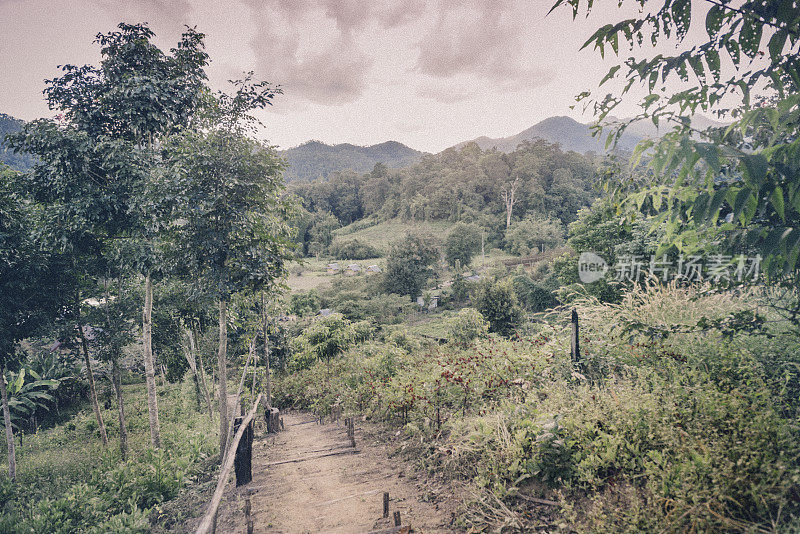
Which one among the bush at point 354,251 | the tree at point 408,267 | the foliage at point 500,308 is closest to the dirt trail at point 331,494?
the foliage at point 500,308

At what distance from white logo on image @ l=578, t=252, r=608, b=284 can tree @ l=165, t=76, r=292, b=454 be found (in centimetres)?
1552

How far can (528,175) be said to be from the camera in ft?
189

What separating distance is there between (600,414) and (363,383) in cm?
545

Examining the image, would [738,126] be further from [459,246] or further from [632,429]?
[459,246]

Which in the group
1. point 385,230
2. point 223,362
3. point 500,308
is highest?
point 385,230

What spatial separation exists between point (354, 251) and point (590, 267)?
36.8m

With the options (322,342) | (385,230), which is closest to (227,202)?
(322,342)

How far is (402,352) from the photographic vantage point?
Result: 26.8ft

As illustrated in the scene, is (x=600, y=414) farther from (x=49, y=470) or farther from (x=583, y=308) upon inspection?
(x=49, y=470)

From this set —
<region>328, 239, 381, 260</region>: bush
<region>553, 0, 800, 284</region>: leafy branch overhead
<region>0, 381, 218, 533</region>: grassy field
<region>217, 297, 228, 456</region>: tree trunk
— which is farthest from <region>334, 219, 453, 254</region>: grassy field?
<region>553, 0, 800, 284</region>: leafy branch overhead

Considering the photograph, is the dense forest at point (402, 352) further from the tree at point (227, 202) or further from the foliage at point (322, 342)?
the foliage at point (322, 342)

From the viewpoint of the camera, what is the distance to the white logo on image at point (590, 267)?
16.7 metres

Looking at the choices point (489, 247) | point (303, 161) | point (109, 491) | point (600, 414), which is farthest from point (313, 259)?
point (303, 161)

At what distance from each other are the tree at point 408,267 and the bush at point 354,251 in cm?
1457
